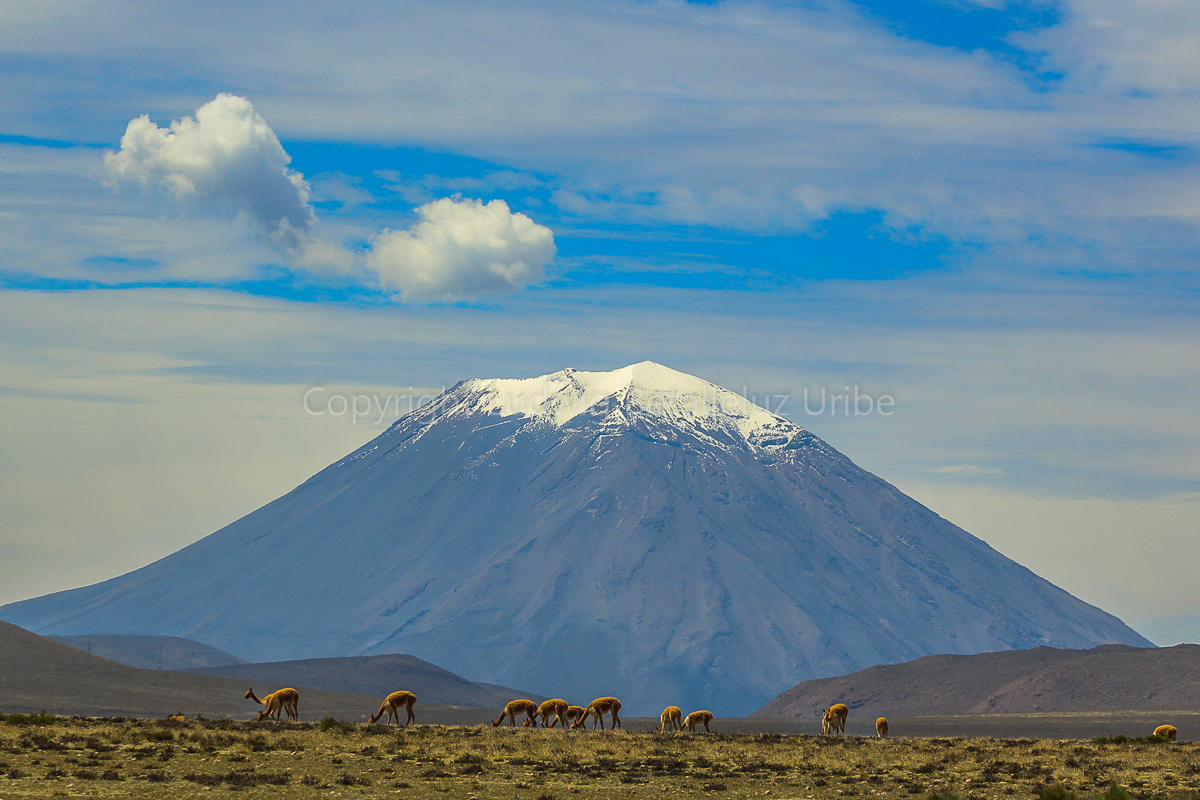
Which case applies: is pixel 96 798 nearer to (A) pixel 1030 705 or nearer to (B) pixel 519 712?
(B) pixel 519 712

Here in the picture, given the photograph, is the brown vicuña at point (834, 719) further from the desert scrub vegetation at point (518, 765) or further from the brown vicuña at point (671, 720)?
the desert scrub vegetation at point (518, 765)

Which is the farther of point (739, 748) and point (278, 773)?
point (739, 748)

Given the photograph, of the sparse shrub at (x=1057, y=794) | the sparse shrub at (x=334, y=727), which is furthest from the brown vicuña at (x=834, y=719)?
the sparse shrub at (x=1057, y=794)

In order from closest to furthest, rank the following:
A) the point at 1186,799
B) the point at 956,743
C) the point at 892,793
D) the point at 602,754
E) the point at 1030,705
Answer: the point at 1186,799, the point at 892,793, the point at 602,754, the point at 956,743, the point at 1030,705

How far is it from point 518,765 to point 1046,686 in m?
155

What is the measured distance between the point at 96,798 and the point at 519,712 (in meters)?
25.1

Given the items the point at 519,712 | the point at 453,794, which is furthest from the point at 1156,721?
the point at 453,794

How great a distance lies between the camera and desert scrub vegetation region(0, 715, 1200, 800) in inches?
1153

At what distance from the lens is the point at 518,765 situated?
35281 mm

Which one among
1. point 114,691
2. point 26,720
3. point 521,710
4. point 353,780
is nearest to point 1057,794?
point 353,780

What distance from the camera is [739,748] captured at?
140ft

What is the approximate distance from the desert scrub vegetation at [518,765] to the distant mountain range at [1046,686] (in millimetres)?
128172

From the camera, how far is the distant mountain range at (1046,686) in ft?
538

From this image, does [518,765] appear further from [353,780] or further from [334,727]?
[334,727]
